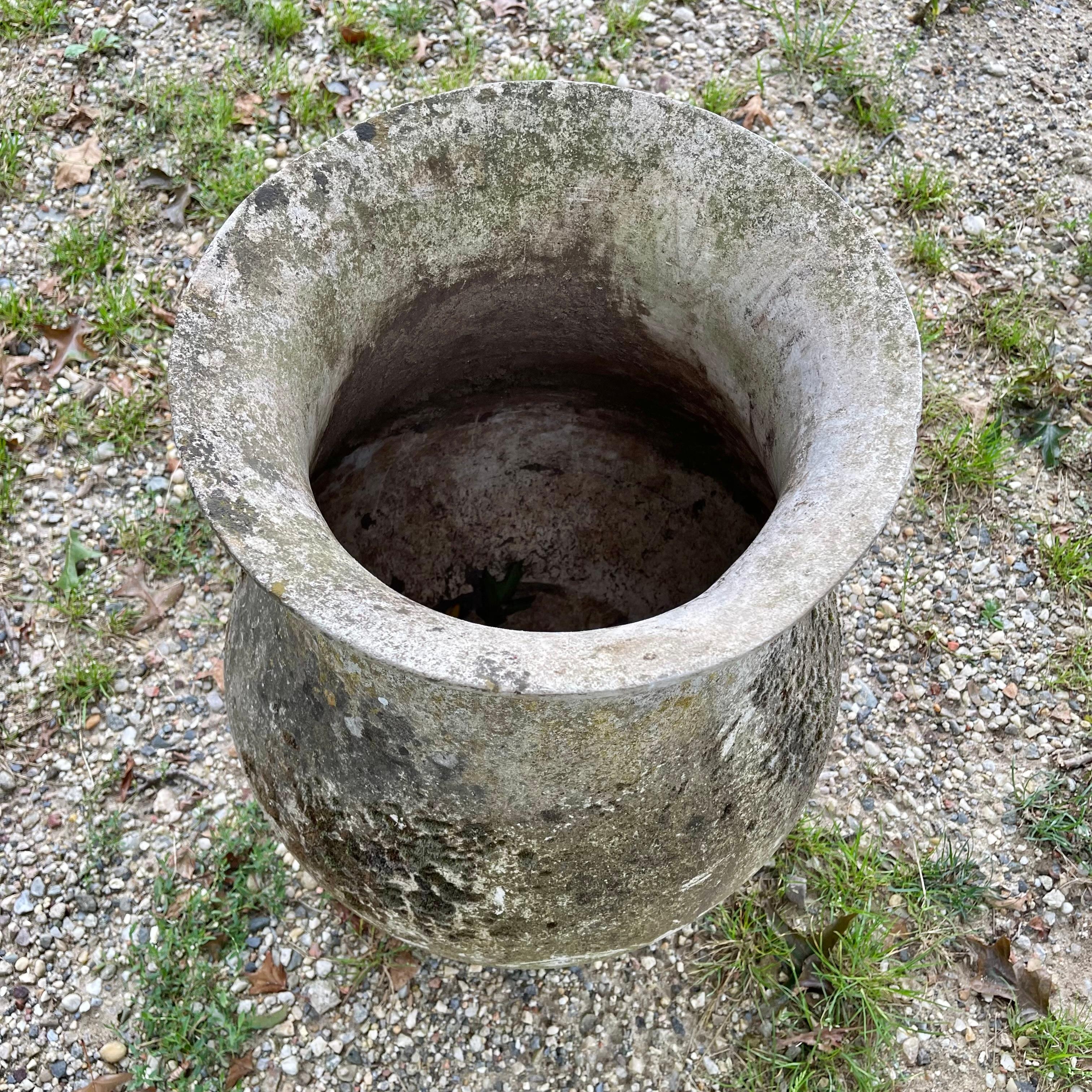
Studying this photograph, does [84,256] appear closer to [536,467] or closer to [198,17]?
[198,17]

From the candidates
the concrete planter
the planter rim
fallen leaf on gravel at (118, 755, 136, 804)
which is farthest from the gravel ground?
the planter rim

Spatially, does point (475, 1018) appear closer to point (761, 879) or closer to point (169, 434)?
point (761, 879)

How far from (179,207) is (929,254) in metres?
2.46

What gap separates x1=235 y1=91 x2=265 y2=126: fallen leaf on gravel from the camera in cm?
389

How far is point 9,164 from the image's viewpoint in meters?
3.76

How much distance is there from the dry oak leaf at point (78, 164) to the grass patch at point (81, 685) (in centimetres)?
177

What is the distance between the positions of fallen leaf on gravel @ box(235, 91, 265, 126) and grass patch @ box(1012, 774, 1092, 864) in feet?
10.5

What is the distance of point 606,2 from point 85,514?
106 inches

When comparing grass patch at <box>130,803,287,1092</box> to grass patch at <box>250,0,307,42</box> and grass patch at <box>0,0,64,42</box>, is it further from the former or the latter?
grass patch at <box>0,0,64,42</box>

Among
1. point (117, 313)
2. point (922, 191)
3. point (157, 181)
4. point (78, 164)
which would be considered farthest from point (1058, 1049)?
point (78, 164)

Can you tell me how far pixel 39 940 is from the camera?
2.63 meters

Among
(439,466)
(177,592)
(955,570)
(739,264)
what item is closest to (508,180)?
(739,264)

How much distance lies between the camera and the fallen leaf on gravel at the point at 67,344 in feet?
11.3

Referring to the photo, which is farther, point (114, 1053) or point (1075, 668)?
point (1075, 668)
